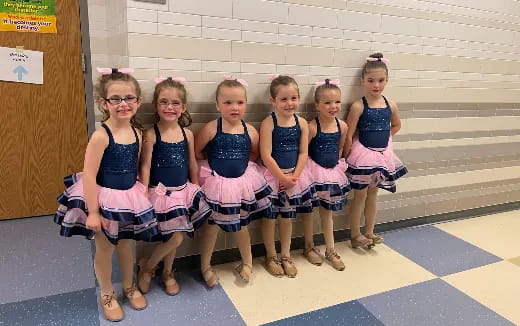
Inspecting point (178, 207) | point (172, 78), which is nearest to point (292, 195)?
point (178, 207)

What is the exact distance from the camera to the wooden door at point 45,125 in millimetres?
2861

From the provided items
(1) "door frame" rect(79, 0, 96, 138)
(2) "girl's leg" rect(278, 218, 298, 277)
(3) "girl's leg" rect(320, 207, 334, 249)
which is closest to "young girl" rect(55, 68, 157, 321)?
(2) "girl's leg" rect(278, 218, 298, 277)

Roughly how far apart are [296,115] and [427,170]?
1.36 meters

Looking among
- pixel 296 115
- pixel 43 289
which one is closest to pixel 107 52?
pixel 296 115

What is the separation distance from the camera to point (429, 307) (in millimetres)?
2135

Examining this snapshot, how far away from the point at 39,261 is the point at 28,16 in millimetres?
1615

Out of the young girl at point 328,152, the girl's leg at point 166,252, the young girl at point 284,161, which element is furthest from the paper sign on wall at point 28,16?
the young girl at point 328,152

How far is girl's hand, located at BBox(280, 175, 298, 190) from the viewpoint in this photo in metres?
2.28

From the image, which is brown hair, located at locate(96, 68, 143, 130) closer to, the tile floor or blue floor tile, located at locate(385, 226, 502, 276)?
the tile floor

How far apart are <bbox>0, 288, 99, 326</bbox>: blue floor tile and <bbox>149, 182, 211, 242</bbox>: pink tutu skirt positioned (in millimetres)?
490

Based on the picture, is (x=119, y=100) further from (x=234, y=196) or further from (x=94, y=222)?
(x=234, y=196)

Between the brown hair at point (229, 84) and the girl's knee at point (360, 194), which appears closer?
the brown hair at point (229, 84)

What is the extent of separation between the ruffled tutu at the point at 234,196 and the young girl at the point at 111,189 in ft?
1.13

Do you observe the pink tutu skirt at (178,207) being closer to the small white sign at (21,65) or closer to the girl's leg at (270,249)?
the girl's leg at (270,249)
